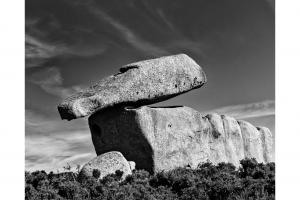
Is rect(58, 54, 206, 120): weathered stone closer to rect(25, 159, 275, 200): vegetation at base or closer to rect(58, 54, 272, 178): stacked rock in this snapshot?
rect(58, 54, 272, 178): stacked rock

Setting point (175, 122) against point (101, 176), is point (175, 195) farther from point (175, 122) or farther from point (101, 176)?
point (175, 122)

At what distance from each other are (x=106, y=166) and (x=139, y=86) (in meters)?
4.02

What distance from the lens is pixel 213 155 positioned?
1947cm

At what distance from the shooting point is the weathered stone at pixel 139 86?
1622 centimetres

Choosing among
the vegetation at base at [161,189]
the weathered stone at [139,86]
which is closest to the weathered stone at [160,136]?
the weathered stone at [139,86]

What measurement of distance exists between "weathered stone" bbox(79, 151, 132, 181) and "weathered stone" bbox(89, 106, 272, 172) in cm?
139

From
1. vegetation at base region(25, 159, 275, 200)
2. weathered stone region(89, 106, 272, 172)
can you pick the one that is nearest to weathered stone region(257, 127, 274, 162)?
weathered stone region(89, 106, 272, 172)

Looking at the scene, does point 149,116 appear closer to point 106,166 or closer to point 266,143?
point 106,166

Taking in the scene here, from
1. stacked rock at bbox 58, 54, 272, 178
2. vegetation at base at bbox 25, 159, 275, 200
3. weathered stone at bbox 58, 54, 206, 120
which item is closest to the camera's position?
vegetation at base at bbox 25, 159, 275, 200

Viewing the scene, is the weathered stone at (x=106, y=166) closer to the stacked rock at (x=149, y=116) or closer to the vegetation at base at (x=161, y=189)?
the stacked rock at (x=149, y=116)

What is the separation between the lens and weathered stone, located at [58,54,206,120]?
1622 centimetres

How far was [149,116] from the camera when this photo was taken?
16828 mm

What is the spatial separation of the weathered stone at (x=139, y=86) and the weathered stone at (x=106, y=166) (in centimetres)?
210
